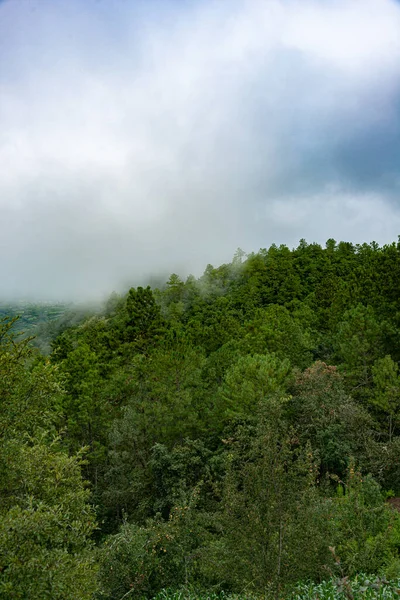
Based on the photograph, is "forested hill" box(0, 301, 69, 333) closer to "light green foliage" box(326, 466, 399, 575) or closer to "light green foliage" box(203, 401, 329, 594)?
"light green foliage" box(326, 466, 399, 575)

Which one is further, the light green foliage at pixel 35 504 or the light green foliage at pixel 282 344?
the light green foliage at pixel 282 344

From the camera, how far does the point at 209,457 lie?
2319 centimetres

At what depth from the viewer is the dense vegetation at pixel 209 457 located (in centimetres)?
737

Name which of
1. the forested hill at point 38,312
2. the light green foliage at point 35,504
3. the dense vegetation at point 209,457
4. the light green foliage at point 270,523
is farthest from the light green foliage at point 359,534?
the forested hill at point 38,312

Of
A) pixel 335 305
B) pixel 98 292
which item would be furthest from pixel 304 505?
pixel 98 292

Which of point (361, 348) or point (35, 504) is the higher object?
point (361, 348)

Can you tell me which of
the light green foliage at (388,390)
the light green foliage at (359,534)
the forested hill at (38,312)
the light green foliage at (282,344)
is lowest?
the light green foliage at (359,534)

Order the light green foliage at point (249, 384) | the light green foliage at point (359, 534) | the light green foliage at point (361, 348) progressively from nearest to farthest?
the light green foliage at point (359, 534), the light green foliage at point (249, 384), the light green foliage at point (361, 348)

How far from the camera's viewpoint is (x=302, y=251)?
81750 mm

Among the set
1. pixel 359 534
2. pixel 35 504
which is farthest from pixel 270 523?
pixel 359 534

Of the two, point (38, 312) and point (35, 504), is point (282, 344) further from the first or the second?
point (38, 312)

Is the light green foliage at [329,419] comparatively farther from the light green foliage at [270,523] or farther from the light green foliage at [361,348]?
the light green foliage at [270,523]

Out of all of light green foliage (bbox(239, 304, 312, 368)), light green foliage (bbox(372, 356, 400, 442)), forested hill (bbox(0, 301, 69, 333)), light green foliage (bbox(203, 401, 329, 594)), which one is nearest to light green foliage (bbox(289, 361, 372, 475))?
light green foliage (bbox(372, 356, 400, 442))

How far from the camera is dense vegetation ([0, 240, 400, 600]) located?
737 cm
